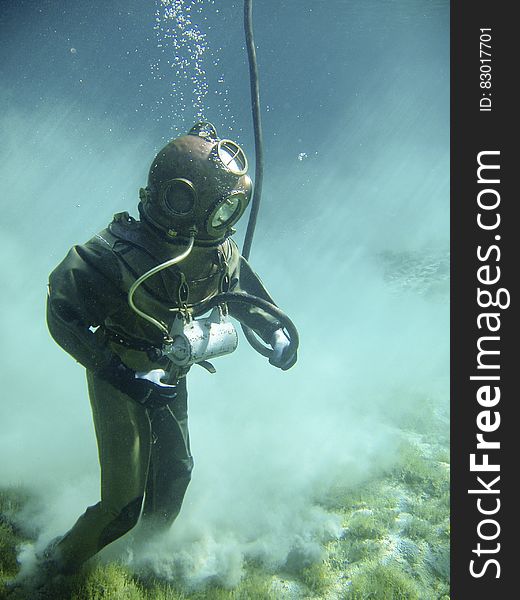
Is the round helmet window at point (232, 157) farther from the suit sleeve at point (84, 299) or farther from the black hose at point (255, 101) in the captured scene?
the suit sleeve at point (84, 299)

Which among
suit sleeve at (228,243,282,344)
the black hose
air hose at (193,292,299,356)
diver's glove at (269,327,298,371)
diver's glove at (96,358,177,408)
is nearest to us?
diver's glove at (96,358,177,408)

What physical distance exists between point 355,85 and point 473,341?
65168 mm

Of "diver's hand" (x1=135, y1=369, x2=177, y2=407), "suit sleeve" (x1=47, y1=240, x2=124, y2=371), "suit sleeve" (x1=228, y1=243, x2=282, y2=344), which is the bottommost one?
"diver's hand" (x1=135, y1=369, x2=177, y2=407)

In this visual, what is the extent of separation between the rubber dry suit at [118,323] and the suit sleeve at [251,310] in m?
0.33

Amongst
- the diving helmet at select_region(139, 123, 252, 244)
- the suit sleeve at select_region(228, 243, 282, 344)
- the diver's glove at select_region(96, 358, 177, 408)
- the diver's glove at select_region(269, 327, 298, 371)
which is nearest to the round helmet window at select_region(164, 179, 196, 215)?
the diving helmet at select_region(139, 123, 252, 244)

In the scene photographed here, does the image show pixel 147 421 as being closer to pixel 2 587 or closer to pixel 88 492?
pixel 2 587

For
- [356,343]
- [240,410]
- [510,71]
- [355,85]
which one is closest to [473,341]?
[510,71]

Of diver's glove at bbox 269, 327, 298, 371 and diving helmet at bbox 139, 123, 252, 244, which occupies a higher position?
diving helmet at bbox 139, 123, 252, 244

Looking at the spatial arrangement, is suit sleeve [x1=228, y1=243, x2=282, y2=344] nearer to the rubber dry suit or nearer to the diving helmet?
the rubber dry suit

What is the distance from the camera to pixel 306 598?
→ 315 cm

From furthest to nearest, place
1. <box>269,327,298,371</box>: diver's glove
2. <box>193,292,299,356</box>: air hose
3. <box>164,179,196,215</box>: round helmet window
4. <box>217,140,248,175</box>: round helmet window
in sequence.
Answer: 1. <box>269,327,298,371</box>: diver's glove
2. <box>193,292,299,356</box>: air hose
3. <box>217,140,248,175</box>: round helmet window
4. <box>164,179,196,215</box>: round helmet window

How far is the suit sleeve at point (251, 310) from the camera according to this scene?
3082 millimetres

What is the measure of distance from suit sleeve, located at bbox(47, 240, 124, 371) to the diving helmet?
0.42 metres

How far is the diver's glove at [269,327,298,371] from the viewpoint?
9.50 feet
